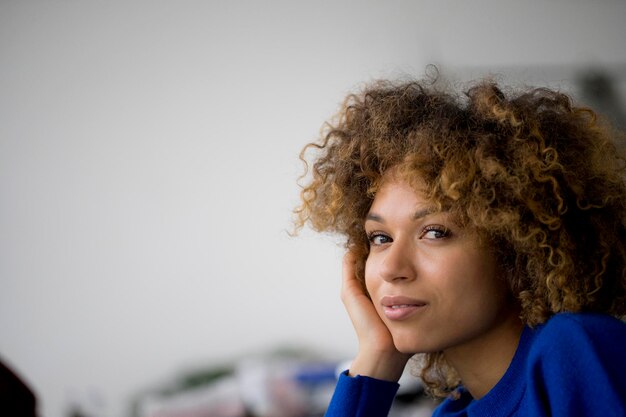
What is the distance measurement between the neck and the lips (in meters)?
0.12

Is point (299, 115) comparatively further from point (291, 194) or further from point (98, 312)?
point (98, 312)

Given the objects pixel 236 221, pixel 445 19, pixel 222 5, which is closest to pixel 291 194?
pixel 236 221

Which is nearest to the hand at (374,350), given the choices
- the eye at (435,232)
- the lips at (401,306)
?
the lips at (401,306)

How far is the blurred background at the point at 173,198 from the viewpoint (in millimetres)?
2092

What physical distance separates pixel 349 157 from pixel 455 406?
516 millimetres

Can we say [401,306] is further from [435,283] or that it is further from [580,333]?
[580,333]

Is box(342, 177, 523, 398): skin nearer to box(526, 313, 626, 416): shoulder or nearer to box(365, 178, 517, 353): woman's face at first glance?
box(365, 178, 517, 353): woman's face

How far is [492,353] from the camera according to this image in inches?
Answer: 36.1

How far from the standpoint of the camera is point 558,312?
2.78 ft

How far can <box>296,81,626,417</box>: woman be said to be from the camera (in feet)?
2.83

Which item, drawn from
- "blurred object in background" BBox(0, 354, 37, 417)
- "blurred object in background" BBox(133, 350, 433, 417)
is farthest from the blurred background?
"blurred object in background" BBox(0, 354, 37, 417)

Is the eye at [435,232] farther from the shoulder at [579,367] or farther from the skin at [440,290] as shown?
the shoulder at [579,367]

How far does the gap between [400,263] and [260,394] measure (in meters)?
1.23

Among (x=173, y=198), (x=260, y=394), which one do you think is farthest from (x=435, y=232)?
(x=173, y=198)
